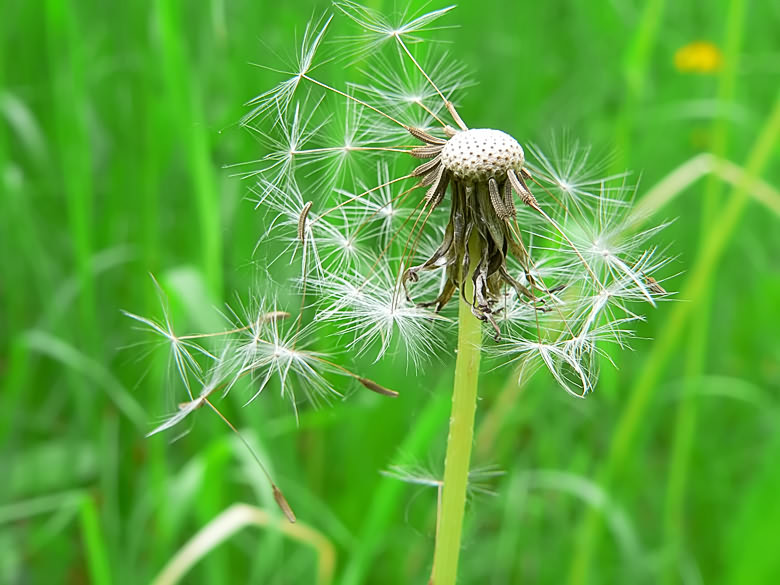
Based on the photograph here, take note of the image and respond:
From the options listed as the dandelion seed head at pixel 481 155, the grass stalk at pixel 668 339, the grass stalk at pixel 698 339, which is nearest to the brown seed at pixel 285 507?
the dandelion seed head at pixel 481 155

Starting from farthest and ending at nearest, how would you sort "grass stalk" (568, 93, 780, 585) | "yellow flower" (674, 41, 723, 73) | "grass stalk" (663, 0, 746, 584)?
"yellow flower" (674, 41, 723, 73) → "grass stalk" (663, 0, 746, 584) → "grass stalk" (568, 93, 780, 585)

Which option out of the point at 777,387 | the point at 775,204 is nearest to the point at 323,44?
the point at 775,204

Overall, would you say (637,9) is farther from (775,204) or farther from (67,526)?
(67,526)

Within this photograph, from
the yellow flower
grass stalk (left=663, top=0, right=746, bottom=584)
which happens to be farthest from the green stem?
the yellow flower

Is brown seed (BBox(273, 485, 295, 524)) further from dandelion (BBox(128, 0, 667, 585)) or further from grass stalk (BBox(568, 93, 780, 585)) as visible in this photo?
grass stalk (BBox(568, 93, 780, 585))

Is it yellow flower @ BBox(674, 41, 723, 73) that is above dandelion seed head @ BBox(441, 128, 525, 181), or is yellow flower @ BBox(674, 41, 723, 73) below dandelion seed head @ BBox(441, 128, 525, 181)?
above

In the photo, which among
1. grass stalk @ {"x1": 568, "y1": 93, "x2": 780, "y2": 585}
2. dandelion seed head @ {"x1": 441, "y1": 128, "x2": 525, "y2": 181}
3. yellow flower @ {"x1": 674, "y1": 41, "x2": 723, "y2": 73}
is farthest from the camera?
yellow flower @ {"x1": 674, "y1": 41, "x2": 723, "y2": 73}

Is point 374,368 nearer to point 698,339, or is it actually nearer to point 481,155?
point 698,339
